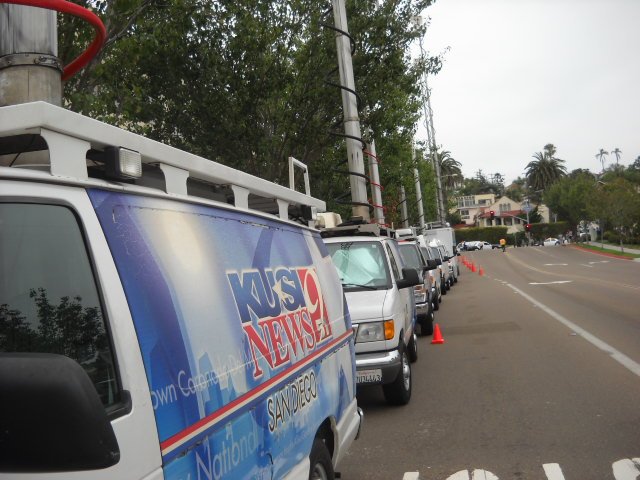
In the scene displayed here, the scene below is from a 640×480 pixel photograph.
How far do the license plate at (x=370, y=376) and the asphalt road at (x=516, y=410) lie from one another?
1.48ft

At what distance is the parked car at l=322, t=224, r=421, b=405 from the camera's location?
7410mm

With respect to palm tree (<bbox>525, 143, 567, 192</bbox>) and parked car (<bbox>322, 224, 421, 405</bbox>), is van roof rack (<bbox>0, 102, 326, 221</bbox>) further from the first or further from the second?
palm tree (<bbox>525, 143, 567, 192</bbox>)

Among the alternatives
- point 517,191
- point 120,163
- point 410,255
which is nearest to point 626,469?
point 120,163

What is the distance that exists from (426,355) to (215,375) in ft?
30.5

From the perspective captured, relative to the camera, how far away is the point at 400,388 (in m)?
7.79

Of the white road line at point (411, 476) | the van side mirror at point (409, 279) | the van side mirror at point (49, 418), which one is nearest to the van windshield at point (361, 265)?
the van side mirror at point (409, 279)

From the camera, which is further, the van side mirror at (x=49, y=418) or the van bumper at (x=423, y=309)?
the van bumper at (x=423, y=309)

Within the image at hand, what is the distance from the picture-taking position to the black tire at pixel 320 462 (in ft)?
12.6

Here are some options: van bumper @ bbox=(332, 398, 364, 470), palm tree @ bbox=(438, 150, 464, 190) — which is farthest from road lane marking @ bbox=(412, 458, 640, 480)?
Result: palm tree @ bbox=(438, 150, 464, 190)

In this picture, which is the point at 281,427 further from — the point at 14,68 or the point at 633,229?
the point at 633,229

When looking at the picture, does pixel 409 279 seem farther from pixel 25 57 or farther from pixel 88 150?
pixel 88 150

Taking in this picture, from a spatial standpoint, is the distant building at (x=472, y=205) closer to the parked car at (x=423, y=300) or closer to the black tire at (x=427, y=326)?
the parked car at (x=423, y=300)

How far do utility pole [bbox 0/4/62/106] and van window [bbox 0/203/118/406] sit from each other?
1.91 meters

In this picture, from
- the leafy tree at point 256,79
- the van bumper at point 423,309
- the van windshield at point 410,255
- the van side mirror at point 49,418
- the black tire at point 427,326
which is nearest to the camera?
the van side mirror at point 49,418
